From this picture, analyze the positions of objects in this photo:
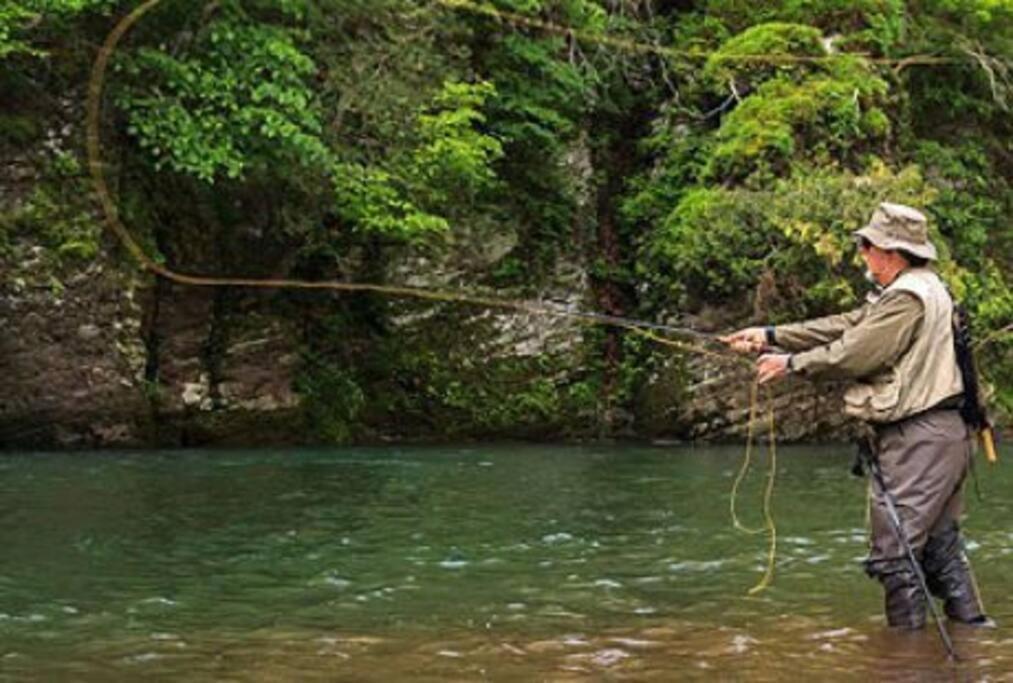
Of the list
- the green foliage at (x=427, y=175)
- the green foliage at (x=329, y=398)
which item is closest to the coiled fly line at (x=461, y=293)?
the green foliage at (x=427, y=175)

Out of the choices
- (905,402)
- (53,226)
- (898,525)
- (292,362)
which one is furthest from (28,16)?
(898,525)

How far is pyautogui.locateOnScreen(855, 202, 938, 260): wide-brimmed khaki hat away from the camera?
5.62 meters

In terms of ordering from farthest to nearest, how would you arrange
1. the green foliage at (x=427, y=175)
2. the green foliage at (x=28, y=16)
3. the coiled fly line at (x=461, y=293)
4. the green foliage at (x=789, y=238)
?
the green foliage at (x=789, y=238) < the green foliage at (x=427, y=175) < the green foliage at (x=28, y=16) < the coiled fly line at (x=461, y=293)

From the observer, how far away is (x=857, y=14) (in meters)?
19.3

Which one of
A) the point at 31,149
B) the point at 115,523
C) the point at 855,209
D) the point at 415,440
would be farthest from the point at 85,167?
the point at 855,209

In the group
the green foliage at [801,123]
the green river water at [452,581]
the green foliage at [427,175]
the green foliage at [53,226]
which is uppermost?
the green foliage at [801,123]

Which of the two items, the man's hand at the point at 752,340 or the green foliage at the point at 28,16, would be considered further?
the green foliage at the point at 28,16

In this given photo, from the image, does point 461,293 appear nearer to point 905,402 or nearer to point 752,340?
point 752,340

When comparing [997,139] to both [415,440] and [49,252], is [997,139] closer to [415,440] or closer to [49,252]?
[415,440]

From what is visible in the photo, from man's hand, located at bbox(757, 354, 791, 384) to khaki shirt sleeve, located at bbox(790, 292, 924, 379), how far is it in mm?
166

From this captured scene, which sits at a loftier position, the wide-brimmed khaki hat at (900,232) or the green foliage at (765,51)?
the green foliage at (765,51)

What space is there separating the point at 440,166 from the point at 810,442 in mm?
6033

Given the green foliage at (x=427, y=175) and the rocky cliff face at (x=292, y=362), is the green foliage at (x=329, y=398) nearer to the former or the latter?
the rocky cliff face at (x=292, y=362)

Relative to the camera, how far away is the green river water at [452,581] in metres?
5.11
